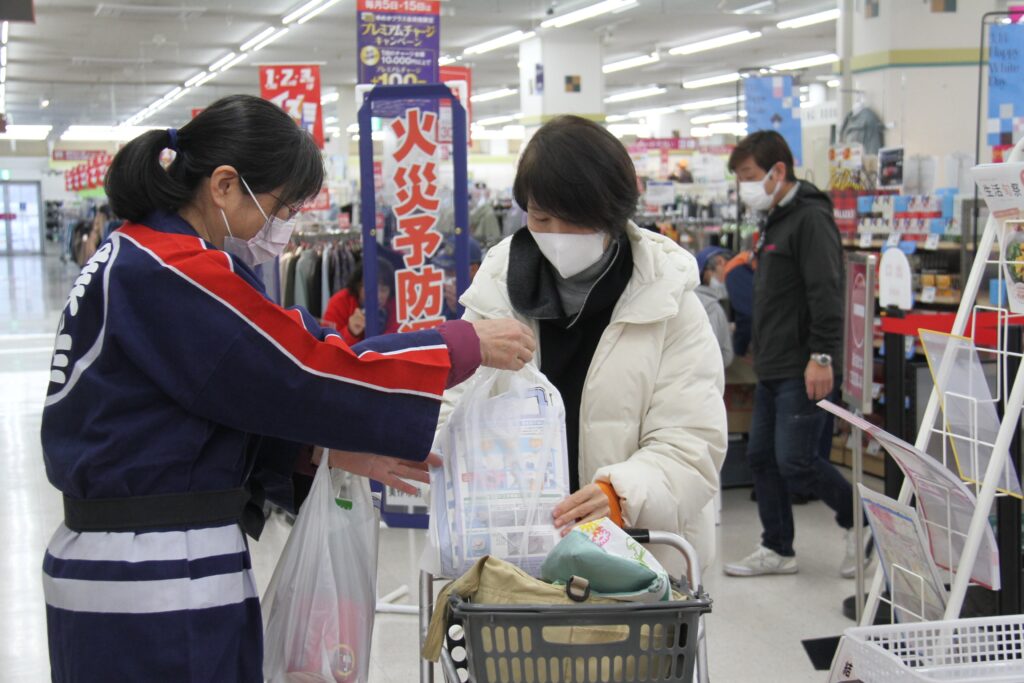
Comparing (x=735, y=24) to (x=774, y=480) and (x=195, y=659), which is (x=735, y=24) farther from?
(x=195, y=659)

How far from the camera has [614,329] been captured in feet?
6.29

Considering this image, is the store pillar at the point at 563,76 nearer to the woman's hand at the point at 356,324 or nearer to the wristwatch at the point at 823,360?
the woman's hand at the point at 356,324

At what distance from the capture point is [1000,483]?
93.1 inches

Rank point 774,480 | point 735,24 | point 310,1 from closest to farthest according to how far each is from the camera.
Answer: point 774,480 → point 310,1 → point 735,24

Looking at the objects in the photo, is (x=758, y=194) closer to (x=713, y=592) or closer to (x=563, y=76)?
(x=713, y=592)

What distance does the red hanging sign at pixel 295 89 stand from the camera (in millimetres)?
10570

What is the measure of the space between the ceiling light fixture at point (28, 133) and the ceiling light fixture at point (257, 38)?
1837 centimetres

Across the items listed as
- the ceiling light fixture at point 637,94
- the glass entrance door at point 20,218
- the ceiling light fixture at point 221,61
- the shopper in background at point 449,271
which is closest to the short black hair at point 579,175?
the shopper in background at point 449,271

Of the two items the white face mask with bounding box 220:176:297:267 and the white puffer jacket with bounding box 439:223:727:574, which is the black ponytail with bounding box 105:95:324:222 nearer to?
the white face mask with bounding box 220:176:297:267

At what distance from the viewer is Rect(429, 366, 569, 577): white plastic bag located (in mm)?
1608

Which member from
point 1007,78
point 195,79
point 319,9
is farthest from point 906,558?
point 195,79

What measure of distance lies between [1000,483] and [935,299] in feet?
13.7

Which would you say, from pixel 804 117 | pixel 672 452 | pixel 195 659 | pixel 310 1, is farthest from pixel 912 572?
pixel 310 1

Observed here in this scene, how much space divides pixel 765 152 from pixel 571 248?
2591 millimetres
